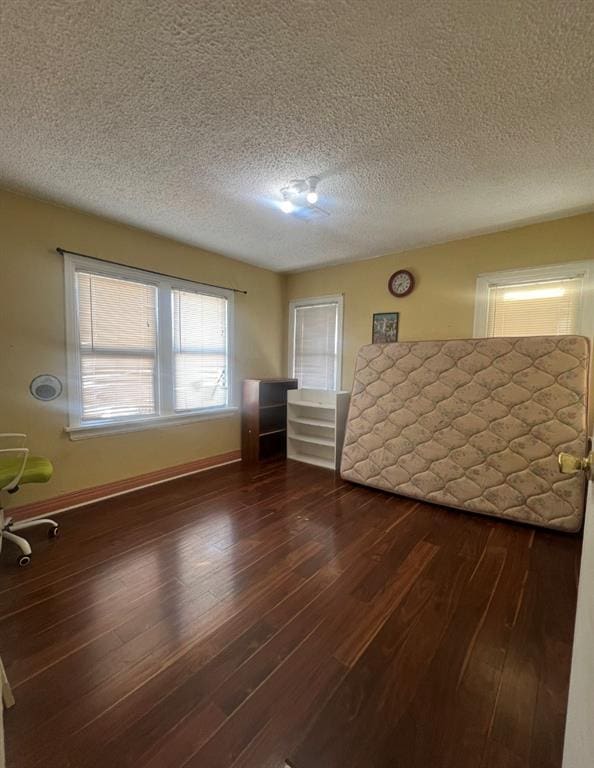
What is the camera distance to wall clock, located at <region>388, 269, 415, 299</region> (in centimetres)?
372

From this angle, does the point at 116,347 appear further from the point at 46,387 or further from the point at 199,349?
the point at 199,349

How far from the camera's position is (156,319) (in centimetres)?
343

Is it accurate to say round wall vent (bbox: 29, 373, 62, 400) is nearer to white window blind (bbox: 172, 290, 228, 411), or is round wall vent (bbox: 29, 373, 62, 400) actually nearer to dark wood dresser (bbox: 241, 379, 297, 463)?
white window blind (bbox: 172, 290, 228, 411)

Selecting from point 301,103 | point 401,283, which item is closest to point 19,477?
point 301,103

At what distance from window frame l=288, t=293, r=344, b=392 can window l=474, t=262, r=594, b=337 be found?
64.6 inches

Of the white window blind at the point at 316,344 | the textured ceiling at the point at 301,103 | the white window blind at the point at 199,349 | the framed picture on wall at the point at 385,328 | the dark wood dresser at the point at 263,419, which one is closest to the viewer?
the textured ceiling at the point at 301,103

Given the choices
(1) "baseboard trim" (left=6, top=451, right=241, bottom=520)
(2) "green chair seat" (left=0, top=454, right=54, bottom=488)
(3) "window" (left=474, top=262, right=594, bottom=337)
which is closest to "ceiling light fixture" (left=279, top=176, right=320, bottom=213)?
(3) "window" (left=474, top=262, right=594, bottom=337)

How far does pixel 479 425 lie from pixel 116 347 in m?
3.47

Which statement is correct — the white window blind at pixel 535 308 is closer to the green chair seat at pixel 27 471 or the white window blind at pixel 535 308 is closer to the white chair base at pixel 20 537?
the green chair seat at pixel 27 471

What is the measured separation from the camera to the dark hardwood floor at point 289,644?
1.10 metres

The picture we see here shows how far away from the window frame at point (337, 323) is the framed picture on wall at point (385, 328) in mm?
489

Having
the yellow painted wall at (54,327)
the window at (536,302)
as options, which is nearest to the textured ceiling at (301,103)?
the yellow painted wall at (54,327)

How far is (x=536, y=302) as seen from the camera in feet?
9.96

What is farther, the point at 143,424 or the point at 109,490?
the point at 143,424
